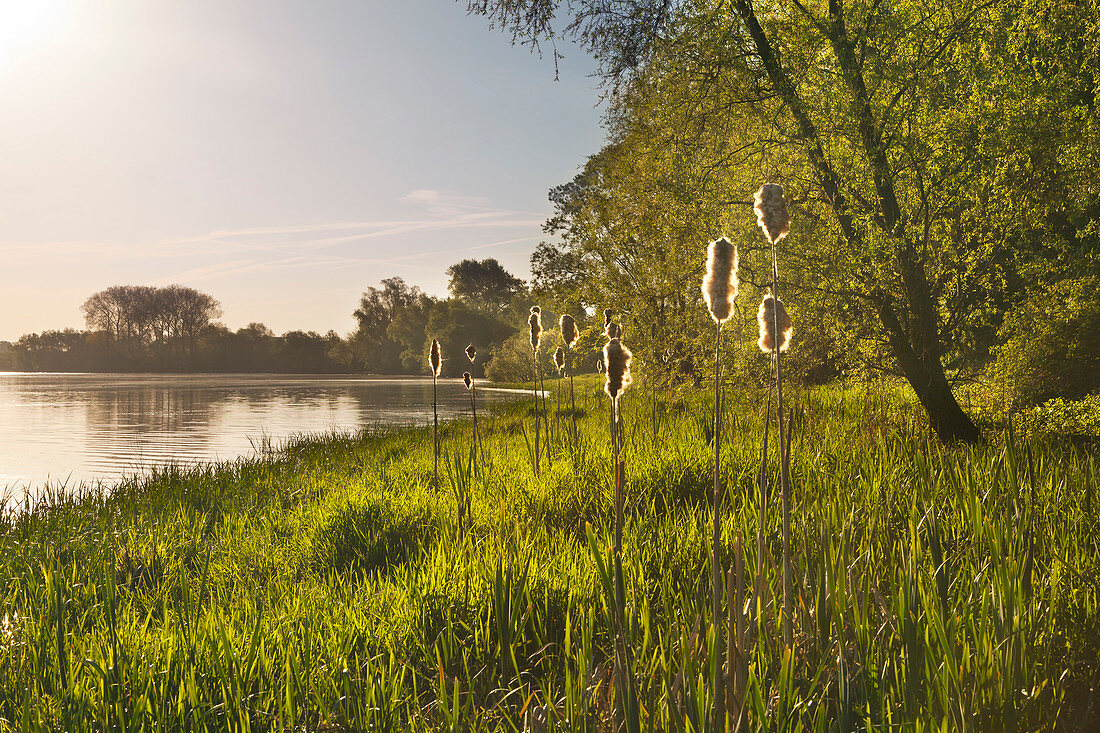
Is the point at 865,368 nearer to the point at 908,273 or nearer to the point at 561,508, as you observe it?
the point at 908,273

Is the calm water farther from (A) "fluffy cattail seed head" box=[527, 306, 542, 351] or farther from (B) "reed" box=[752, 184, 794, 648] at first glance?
(B) "reed" box=[752, 184, 794, 648]

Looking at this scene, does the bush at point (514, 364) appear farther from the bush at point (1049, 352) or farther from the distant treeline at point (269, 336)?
the bush at point (1049, 352)

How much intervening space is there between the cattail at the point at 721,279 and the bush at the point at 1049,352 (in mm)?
7070

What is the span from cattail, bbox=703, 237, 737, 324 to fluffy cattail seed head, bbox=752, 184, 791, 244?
0.17 metres

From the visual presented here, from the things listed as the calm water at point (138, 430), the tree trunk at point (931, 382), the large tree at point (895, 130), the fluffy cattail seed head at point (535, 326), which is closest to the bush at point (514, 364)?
the calm water at point (138, 430)

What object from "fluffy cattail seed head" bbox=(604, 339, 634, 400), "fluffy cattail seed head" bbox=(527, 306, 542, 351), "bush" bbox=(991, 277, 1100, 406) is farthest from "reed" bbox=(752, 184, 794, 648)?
"bush" bbox=(991, 277, 1100, 406)

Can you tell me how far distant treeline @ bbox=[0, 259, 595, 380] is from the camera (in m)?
82.4

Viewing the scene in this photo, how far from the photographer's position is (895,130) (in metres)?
6.73

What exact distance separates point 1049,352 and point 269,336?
11118 cm

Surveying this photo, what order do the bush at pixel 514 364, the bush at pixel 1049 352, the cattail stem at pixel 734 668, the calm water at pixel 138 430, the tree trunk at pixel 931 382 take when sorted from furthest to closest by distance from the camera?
1. the bush at pixel 514 364
2. the calm water at pixel 138 430
3. the tree trunk at pixel 931 382
4. the bush at pixel 1049 352
5. the cattail stem at pixel 734 668

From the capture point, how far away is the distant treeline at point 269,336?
270 feet

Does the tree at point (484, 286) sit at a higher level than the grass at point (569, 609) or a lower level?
higher

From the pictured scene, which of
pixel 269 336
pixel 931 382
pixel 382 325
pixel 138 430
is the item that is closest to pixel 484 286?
pixel 382 325

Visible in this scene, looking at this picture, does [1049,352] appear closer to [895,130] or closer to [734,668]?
[895,130]
